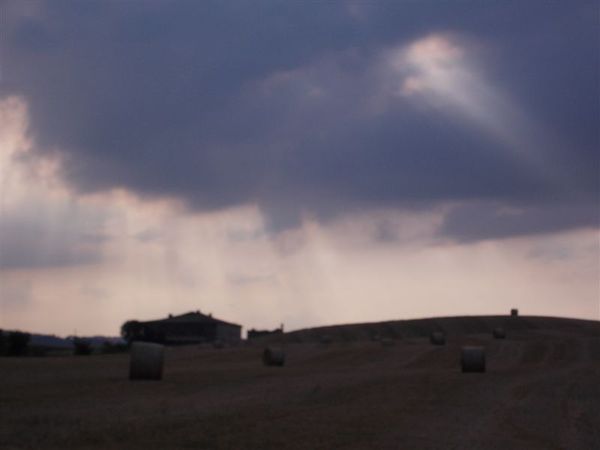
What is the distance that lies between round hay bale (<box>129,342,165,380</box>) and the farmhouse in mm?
65887

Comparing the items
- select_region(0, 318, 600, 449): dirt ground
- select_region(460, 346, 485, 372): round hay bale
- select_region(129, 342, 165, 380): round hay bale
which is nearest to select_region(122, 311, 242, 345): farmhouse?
select_region(0, 318, 600, 449): dirt ground

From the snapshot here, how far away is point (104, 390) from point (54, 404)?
16.0 feet

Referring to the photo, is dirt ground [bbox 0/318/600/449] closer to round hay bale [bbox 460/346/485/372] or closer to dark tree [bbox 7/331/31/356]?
round hay bale [bbox 460/346/485/372]

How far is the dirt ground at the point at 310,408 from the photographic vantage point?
14477mm

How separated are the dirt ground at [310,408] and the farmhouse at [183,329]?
6037cm

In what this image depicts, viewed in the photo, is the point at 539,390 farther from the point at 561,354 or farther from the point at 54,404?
the point at 561,354

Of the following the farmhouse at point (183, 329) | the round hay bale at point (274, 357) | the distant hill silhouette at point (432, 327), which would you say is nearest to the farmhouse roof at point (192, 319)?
the farmhouse at point (183, 329)

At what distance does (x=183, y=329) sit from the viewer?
354 ft

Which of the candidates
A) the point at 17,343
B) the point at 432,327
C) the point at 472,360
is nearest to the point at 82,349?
the point at 17,343

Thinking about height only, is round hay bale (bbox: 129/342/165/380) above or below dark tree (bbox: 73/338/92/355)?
below

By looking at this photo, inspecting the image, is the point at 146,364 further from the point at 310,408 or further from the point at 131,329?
the point at 131,329

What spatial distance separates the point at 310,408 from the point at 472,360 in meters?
15.8

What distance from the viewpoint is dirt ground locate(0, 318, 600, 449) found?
14.5 meters

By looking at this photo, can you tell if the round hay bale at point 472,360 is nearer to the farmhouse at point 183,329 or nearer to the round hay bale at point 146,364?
the round hay bale at point 146,364
